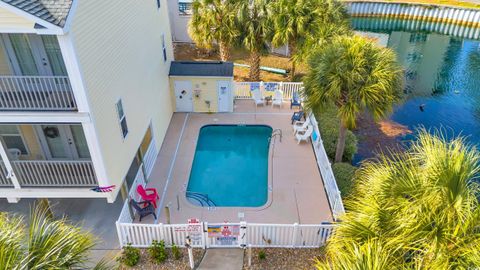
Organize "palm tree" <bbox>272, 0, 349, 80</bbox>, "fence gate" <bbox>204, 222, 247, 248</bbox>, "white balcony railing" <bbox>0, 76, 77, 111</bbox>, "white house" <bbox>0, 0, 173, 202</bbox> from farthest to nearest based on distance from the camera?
"palm tree" <bbox>272, 0, 349, 80</bbox> → "fence gate" <bbox>204, 222, 247, 248</bbox> → "white balcony railing" <bbox>0, 76, 77, 111</bbox> → "white house" <bbox>0, 0, 173, 202</bbox>

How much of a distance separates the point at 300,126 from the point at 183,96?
23.0 feet

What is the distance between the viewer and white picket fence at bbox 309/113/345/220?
1145cm

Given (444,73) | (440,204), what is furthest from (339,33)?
(444,73)

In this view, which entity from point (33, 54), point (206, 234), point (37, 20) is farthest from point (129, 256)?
point (37, 20)

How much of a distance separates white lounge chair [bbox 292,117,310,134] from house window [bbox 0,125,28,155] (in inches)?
471

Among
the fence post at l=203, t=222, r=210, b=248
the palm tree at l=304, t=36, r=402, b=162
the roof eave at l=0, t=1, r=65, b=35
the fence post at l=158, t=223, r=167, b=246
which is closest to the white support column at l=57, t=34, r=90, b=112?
the roof eave at l=0, t=1, r=65, b=35

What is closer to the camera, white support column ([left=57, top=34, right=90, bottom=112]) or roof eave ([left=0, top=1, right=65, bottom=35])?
roof eave ([left=0, top=1, right=65, bottom=35])

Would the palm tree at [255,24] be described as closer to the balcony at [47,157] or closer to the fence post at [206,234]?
the balcony at [47,157]

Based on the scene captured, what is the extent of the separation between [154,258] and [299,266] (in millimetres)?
4587

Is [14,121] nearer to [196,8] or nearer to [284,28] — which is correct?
[196,8]

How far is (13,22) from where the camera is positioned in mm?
7262

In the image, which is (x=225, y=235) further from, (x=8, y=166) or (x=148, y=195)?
(x=8, y=166)

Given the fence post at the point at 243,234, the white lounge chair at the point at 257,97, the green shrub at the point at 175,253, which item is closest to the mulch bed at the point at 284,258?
the fence post at the point at 243,234

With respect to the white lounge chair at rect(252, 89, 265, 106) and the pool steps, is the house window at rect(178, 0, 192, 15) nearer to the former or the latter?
the white lounge chair at rect(252, 89, 265, 106)
